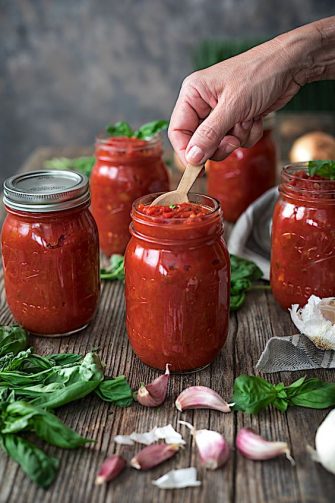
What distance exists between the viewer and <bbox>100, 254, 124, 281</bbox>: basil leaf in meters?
2.07

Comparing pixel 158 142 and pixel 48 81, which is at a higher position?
pixel 158 142

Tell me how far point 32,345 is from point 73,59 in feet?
9.84

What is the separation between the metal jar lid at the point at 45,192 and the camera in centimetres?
162

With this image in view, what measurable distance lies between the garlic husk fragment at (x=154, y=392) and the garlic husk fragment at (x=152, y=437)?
0.08 meters

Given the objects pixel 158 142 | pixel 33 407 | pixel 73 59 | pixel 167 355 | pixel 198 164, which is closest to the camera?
pixel 33 407

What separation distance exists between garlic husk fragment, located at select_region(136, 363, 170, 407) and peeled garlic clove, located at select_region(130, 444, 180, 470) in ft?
0.47

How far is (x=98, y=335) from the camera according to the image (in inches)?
70.0

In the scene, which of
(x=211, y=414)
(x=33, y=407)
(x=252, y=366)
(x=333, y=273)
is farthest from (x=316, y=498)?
(x=333, y=273)

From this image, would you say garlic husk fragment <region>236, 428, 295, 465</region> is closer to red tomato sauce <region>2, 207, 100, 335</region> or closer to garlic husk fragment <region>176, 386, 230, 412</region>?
garlic husk fragment <region>176, 386, 230, 412</region>

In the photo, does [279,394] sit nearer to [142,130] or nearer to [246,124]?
[246,124]

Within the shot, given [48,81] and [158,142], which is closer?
[158,142]

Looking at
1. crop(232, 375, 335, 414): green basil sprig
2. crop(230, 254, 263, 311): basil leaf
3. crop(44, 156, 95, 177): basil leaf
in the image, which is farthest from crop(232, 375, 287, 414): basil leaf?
crop(44, 156, 95, 177): basil leaf

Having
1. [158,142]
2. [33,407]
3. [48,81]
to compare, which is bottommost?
[48,81]

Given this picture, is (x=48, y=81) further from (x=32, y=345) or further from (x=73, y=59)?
(x=32, y=345)
